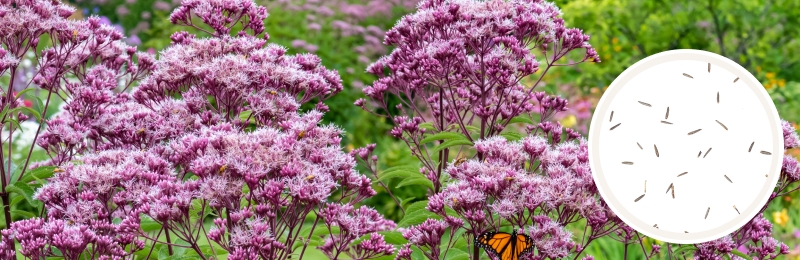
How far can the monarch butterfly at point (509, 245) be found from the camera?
307 cm

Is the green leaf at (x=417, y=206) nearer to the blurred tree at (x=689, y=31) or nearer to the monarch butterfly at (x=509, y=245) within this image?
the monarch butterfly at (x=509, y=245)

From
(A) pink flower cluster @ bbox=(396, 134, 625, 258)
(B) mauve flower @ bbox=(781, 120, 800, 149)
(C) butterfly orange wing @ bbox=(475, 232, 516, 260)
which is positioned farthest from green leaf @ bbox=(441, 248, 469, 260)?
(B) mauve flower @ bbox=(781, 120, 800, 149)

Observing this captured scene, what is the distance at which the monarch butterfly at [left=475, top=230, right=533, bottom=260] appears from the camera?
3070 millimetres

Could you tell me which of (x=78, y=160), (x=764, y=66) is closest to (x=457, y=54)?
(x=78, y=160)

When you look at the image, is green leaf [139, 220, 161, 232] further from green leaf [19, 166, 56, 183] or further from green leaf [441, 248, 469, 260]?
green leaf [441, 248, 469, 260]

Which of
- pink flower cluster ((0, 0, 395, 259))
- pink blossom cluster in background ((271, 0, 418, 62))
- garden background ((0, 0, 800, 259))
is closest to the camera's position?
pink flower cluster ((0, 0, 395, 259))

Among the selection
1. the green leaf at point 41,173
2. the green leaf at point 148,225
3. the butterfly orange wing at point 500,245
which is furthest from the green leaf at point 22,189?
the butterfly orange wing at point 500,245

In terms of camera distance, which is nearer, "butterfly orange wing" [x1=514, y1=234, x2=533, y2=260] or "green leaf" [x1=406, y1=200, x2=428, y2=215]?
"butterfly orange wing" [x1=514, y1=234, x2=533, y2=260]

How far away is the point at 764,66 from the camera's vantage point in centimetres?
1212

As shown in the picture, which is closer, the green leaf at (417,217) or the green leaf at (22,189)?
the green leaf at (417,217)

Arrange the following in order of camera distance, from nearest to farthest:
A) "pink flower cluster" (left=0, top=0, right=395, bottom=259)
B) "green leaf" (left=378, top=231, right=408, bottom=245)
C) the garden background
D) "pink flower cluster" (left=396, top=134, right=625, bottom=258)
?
"pink flower cluster" (left=0, top=0, right=395, bottom=259) → "pink flower cluster" (left=396, top=134, right=625, bottom=258) → "green leaf" (left=378, top=231, right=408, bottom=245) → the garden background

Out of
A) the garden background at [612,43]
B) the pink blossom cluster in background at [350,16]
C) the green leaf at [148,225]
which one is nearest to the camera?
the green leaf at [148,225]

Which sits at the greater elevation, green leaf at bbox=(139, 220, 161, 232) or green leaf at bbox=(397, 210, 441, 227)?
green leaf at bbox=(397, 210, 441, 227)

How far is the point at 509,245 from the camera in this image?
3.08m
